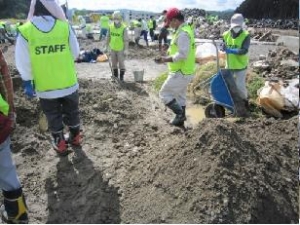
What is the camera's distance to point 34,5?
15.2 ft

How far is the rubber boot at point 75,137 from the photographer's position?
530 centimetres

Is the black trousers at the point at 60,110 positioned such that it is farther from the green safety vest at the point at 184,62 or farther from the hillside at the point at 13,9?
the hillside at the point at 13,9

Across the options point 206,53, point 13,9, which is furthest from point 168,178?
point 13,9

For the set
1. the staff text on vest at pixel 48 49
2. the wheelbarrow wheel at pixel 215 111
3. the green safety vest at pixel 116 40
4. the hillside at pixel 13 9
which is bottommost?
the hillside at pixel 13 9

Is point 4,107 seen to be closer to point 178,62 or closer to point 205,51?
point 178,62

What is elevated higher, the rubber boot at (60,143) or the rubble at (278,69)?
the rubber boot at (60,143)

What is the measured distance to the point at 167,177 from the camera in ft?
13.4

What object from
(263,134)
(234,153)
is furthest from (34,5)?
(263,134)

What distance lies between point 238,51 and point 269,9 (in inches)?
1313

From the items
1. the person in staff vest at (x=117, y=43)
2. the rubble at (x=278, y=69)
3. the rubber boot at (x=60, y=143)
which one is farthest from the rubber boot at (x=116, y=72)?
the rubber boot at (x=60, y=143)

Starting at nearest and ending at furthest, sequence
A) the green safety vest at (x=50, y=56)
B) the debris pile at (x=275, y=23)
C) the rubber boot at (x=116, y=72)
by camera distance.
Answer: the green safety vest at (x=50, y=56), the rubber boot at (x=116, y=72), the debris pile at (x=275, y=23)

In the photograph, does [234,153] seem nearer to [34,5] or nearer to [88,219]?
[88,219]

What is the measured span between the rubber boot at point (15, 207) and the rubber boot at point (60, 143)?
55.2 inches

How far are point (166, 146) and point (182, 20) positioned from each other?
2368mm
